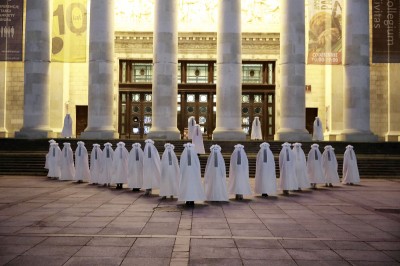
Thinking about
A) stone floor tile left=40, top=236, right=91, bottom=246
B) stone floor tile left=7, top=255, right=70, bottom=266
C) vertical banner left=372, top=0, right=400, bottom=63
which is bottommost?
stone floor tile left=40, top=236, right=91, bottom=246

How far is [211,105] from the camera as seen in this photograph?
32.2 m

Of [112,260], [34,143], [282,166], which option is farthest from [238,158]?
[34,143]

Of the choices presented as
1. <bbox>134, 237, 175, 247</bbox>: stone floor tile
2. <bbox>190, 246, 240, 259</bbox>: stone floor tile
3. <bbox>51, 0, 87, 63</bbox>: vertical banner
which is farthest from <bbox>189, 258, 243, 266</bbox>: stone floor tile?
<bbox>51, 0, 87, 63</bbox>: vertical banner

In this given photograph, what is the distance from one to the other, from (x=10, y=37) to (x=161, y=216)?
1797 cm

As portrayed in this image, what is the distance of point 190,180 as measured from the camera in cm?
1145

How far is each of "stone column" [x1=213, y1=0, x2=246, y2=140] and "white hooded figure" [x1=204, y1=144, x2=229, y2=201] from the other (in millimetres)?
12134

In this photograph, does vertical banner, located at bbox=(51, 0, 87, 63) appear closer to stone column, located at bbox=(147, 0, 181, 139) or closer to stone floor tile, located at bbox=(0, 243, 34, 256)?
stone column, located at bbox=(147, 0, 181, 139)

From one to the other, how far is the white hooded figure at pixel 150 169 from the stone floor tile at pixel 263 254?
7077 millimetres

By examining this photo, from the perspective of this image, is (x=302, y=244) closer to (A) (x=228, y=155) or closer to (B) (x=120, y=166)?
(B) (x=120, y=166)

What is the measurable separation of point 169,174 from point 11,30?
1580 centimetres

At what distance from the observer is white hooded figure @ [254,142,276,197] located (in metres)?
13.4

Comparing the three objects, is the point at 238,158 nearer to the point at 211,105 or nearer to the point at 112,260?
the point at 112,260

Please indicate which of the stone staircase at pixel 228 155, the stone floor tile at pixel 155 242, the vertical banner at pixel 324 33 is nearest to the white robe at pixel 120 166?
the stone staircase at pixel 228 155

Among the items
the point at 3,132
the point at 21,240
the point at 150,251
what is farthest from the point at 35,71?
the point at 150,251
